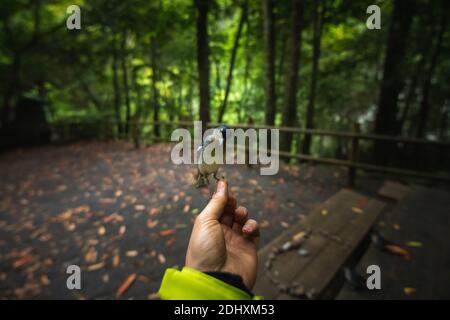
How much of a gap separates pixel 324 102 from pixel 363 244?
905 cm

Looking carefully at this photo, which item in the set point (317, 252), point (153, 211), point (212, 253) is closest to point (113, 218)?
point (153, 211)

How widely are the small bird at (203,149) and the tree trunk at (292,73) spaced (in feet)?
19.0

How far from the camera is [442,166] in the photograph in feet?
31.1

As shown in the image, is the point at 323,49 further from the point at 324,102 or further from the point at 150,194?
the point at 150,194

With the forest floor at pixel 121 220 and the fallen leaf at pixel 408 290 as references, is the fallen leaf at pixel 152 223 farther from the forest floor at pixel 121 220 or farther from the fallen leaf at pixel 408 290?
the fallen leaf at pixel 408 290

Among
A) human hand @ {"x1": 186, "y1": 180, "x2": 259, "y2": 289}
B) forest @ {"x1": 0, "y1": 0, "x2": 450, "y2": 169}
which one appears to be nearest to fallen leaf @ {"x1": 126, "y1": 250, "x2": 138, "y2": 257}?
forest @ {"x1": 0, "y1": 0, "x2": 450, "y2": 169}

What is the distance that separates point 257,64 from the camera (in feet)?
45.9

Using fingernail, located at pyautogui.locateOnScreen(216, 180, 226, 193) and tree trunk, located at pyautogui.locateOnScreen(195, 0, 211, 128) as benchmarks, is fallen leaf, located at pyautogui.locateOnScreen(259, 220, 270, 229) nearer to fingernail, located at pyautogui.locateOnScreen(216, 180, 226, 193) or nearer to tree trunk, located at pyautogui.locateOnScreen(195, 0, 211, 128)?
tree trunk, located at pyautogui.locateOnScreen(195, 0, 211, 128)

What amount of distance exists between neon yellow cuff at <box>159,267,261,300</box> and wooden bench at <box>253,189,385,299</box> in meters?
2.08

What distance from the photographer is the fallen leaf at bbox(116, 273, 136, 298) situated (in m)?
3.26

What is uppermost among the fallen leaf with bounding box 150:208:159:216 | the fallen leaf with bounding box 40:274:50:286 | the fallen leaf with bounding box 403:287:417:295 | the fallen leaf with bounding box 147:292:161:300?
the fallen leaf with bounding box 150:208:159:216

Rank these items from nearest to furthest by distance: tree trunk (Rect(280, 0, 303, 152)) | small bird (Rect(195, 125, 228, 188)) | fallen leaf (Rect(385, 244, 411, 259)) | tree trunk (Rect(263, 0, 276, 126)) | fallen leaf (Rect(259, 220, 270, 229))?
small bird (Rect(195, 125, 228, 188)), fallen leaf (Rect(385, 244, 411, 259)), fallen leaf (Rect(259, 220, 270, 229)), tree trunk (Rect(263, 0, 276, 126)), tree trunk (Rect(280, 0, 303, 152))

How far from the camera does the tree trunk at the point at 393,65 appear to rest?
23.2ft

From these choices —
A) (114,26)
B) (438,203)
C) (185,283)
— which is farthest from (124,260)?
(114,26)
